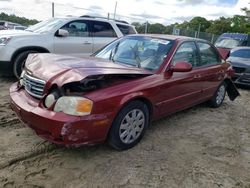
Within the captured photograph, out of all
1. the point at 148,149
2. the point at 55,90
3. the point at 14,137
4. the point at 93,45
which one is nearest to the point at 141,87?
the point at 148,149

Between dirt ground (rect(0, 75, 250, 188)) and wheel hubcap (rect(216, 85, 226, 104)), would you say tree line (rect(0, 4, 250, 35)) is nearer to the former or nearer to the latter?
wheel hubcap (rect(216, 85, 226, 104))

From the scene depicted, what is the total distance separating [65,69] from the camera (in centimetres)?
370

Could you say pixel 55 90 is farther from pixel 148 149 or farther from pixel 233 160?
pixel 233 160

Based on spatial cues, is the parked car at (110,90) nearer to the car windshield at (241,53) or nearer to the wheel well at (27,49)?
the wheel well at (27,49)

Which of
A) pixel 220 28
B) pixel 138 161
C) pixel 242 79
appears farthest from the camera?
pixel 220 28

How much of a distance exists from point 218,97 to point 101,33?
3873mm

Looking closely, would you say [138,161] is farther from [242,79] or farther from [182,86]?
[242,79]

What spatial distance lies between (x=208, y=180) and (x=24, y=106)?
7.66 ft

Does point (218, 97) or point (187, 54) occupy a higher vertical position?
point (187, 54)

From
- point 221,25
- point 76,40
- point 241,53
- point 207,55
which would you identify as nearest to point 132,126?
point 207,55

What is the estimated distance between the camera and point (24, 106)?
3.70 m

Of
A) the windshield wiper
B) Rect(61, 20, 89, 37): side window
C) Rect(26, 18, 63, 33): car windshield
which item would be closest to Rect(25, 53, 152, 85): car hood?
the windshield wiper

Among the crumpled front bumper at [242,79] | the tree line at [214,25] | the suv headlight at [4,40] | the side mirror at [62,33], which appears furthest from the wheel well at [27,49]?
the tree line at [214,25]

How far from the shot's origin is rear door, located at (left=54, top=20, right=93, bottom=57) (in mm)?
7770
